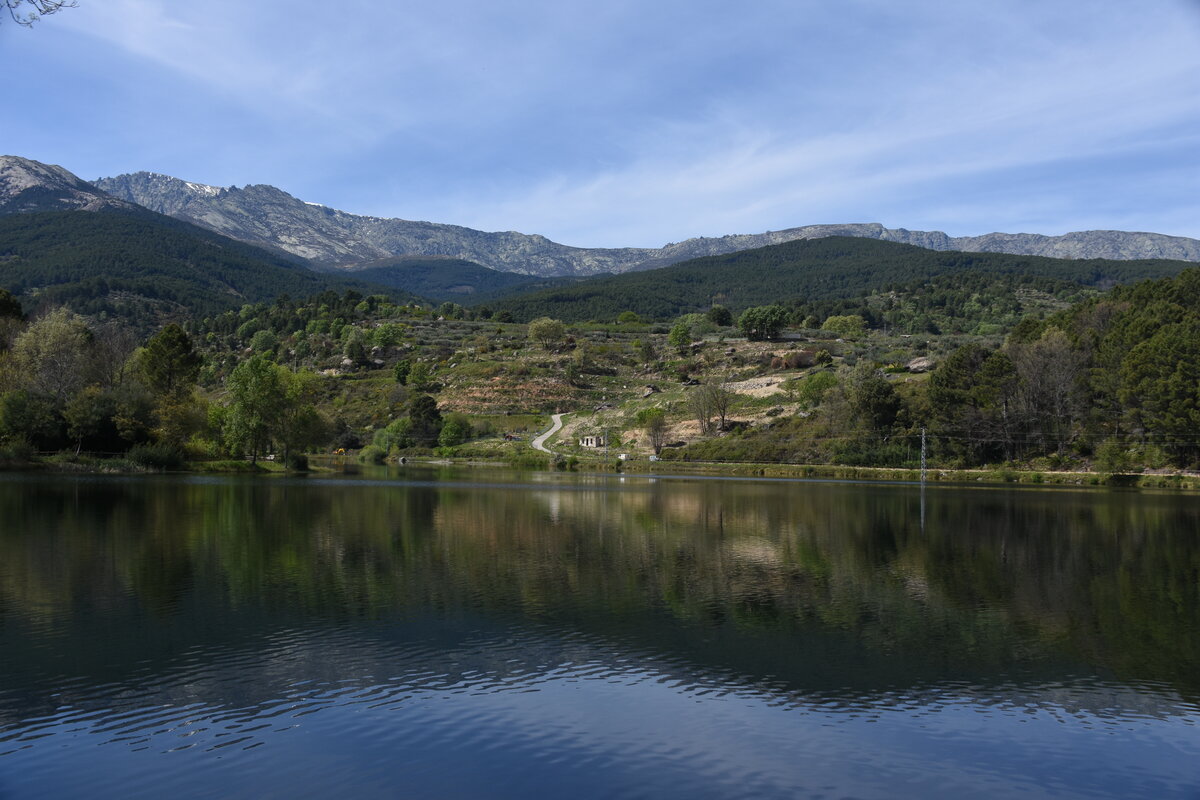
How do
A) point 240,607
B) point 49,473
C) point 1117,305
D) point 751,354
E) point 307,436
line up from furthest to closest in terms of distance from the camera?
point 751,354 → point 1117,305 → point 307,436 → point 49,473 → point 240,607

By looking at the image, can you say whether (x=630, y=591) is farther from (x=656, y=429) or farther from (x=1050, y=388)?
(x=656, y=429)

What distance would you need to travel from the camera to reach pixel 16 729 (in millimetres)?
10164

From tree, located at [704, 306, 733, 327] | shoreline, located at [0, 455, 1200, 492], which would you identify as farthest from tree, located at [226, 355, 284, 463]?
tree, located at [704, 306, 733, 327]

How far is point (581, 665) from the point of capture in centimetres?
1383

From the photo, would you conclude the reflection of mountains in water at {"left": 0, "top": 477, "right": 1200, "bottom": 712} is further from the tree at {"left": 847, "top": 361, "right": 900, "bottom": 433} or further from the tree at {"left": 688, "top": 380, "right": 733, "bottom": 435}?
the tree at {"left": 688, "top": 380, "right": 733, "bottom": 435}

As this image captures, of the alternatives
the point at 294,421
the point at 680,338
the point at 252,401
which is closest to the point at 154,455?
the point at 252,401

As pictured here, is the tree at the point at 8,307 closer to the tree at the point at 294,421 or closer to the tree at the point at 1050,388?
the tree at the point at 294,421

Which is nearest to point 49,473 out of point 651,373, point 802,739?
point 802,739

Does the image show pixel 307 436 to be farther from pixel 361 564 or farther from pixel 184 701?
pixel 184 701

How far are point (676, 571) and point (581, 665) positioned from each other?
934cm

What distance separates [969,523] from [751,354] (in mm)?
100382

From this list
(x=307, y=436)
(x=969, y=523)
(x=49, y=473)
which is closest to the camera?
(x=969, y=523)

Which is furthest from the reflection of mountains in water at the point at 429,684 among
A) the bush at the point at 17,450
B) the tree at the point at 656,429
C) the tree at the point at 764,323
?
the tree at the point at 764,323

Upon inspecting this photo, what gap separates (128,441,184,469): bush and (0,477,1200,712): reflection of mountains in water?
22.2 meters
